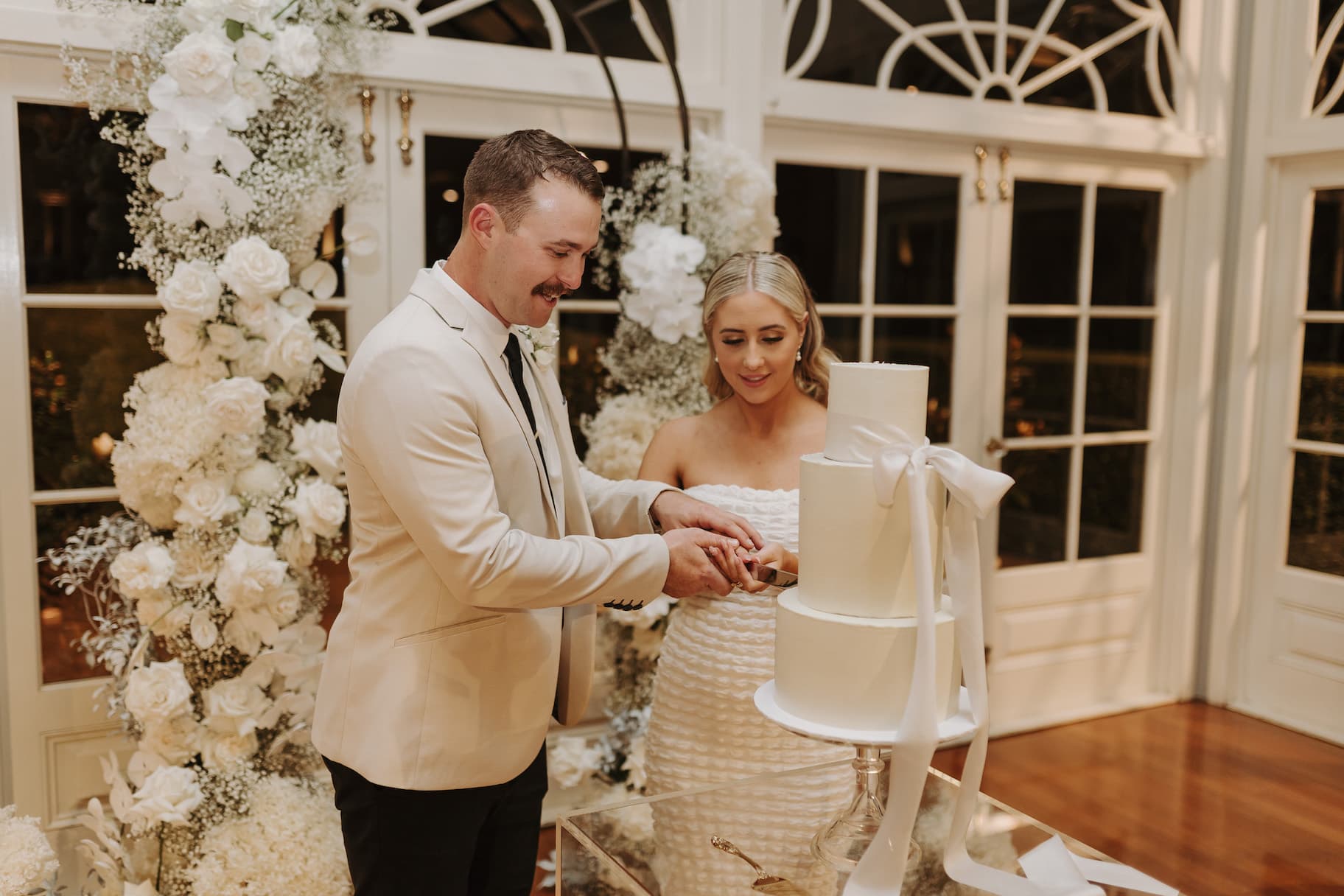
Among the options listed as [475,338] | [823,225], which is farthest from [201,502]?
[823,225]

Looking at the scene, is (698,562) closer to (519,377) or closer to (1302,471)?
(519,377)

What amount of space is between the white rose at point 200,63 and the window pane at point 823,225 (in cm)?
176

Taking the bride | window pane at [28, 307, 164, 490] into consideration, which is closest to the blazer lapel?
the bride

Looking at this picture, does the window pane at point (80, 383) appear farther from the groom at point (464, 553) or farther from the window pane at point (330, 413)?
the groom at point (464, 553)

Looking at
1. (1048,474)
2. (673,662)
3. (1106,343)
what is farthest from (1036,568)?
(673,662)

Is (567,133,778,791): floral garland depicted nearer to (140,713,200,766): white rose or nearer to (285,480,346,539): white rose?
(285,480,346,539): white rose

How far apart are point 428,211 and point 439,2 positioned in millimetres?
563

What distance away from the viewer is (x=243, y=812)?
2531 millimetres

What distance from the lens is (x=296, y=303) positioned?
2.60 m

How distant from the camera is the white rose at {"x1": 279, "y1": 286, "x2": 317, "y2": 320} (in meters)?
2.59

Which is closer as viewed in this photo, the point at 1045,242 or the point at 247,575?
the point at 247,575

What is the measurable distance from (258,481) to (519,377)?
0.97m

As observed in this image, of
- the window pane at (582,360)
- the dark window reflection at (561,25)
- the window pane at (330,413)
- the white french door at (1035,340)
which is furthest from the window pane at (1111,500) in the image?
the window pane at (330,413)

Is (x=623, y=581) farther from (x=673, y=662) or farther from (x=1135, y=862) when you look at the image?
(x=1135, y=862)
